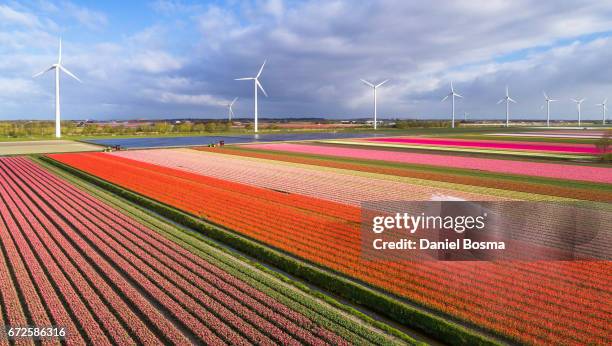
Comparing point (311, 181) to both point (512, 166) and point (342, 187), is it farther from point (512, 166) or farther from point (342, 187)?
point (512, 166)

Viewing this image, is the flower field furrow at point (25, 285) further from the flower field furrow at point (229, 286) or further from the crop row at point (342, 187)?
the crop row at point (342, 187)

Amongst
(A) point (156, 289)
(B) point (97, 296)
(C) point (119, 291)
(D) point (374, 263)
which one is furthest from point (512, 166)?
(B) point (97, 296)

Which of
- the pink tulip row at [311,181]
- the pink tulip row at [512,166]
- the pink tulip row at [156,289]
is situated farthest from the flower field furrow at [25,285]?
the pink tulip row at [512,166]

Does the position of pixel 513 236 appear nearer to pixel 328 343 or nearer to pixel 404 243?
pixel 404 243

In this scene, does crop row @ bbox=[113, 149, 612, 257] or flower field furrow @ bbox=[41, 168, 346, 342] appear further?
crop row @ bbox=[113, 149, 612, 257]

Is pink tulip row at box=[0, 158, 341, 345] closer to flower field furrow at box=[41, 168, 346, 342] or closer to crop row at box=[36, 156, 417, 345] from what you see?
flower field furrow at box=[41, 168, 346, 342]

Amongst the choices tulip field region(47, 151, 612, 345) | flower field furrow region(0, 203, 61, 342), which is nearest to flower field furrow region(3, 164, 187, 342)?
A: tulip field region(47, 151, 612, 345)
